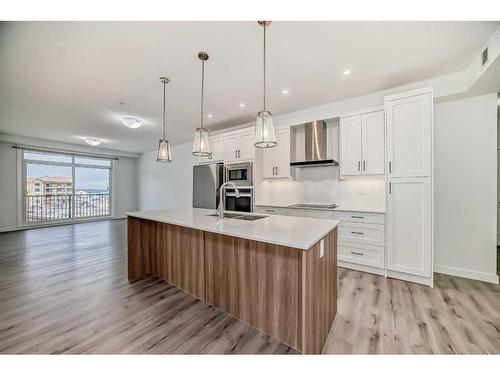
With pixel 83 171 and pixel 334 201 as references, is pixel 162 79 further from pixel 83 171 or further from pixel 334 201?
pixel 83 171

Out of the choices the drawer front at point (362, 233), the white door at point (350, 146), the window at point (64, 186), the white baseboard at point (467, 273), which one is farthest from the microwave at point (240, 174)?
the window at point (64, 186)

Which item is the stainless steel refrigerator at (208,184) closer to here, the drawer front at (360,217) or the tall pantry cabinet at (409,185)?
the drawer front at (360,217)

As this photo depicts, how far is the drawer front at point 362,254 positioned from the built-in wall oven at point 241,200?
170 cm

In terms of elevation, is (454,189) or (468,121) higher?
(468,121)

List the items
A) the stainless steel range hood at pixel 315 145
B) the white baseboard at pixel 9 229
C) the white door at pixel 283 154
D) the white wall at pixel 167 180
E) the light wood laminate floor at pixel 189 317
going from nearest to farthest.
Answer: the light wood laminate floor at pixel 189 317 < the stainless steel range hood at pixel 315 145 < the white door at pixel 283 154 < the white baseboard at pixel 9 229 < the white wall at pixel 167 180

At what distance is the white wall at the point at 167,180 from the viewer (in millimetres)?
6445

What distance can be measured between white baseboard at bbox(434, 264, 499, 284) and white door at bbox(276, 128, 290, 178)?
2.56m

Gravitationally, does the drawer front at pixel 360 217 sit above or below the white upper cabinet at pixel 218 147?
below

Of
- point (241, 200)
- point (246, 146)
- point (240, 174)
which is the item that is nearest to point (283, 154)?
point (246, 146)

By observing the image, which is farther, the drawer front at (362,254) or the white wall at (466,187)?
the drawer front at (362,254)

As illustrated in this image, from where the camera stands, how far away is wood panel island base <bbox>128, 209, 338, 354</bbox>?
4.52ft

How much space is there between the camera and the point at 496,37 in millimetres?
1909
